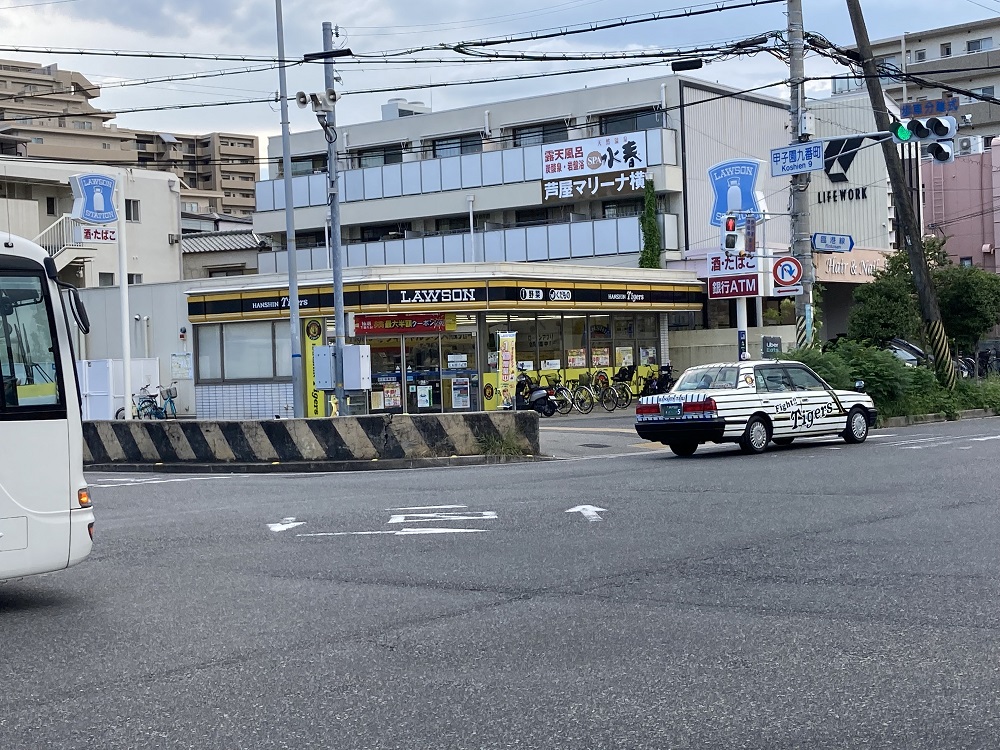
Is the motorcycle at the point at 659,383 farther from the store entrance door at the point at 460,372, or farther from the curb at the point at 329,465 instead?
the curb at the point at 329,465

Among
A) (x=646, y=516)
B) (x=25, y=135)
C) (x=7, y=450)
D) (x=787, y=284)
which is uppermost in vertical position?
(x=25, y=135)

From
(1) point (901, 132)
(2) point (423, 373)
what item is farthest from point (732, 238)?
(2) point (423, 373)

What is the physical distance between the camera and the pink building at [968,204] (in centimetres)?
6438

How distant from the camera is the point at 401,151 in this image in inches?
1975

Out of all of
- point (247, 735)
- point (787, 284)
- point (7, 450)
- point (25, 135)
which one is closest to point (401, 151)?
point (787, 284)

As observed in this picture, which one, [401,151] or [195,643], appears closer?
[195,643]

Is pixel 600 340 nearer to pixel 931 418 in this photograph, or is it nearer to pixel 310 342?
pixel 310 342

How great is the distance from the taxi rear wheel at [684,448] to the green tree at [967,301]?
2581 centimetres

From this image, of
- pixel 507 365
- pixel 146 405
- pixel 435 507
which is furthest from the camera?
pixel 146 405

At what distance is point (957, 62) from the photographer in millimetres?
84250

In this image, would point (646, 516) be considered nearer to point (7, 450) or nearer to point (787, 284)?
point (7, 450)

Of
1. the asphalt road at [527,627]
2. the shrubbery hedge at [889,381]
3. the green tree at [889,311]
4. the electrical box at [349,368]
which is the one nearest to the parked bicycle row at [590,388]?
the shrubbery hedge at [889,381]

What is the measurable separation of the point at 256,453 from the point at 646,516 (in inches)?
409

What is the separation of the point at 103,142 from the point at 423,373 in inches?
2092
